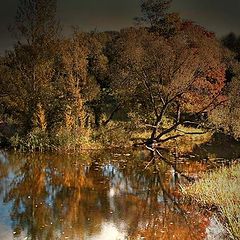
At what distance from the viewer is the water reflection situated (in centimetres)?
1040

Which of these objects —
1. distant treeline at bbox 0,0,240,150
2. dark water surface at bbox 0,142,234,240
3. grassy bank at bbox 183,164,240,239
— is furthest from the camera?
distant treeline at bbox 0,0,240,150

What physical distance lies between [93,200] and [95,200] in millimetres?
62

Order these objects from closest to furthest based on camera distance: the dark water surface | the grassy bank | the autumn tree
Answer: the dark water surface < the grassy bank < the autumn tree

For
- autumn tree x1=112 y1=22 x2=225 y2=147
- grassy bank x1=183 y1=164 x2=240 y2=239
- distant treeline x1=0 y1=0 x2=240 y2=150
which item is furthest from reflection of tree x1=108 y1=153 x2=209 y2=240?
autumn tree x1=112 y1=22 x2=225 y2=147

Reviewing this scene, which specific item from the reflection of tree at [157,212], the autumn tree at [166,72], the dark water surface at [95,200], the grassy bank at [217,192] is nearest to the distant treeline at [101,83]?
the autumn tree at [166,72]

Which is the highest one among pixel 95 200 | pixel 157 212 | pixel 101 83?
pixel 101 83

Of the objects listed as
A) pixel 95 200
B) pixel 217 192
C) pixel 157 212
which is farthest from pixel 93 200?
pixel 217 192

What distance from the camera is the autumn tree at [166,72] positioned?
23.3m

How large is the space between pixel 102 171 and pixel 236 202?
23.5 ft

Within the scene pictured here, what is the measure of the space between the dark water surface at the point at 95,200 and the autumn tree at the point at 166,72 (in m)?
5.60

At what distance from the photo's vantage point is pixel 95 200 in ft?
A: 42.8

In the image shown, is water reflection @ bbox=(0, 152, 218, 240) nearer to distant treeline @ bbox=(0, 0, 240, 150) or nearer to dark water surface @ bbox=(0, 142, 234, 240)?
dark water surface @ bbox=(0, 142, 234, 240)

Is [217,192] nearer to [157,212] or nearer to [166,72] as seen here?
[157,212]

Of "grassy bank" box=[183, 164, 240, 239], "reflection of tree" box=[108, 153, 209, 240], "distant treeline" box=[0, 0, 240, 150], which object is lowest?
"reflection of tree" box=[108, 153, 209, 240]
